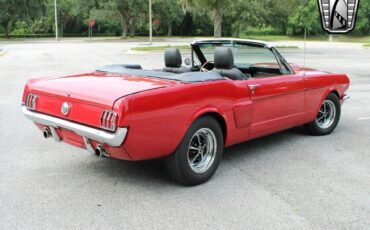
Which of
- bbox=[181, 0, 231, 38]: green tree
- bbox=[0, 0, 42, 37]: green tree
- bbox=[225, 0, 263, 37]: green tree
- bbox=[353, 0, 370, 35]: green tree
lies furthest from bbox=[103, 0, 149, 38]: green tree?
bbox=[353, 0, 370, 35]: green tree

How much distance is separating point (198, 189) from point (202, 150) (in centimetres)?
42

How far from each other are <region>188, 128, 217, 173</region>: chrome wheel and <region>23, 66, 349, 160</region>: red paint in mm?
227

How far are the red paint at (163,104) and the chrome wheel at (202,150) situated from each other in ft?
0.74

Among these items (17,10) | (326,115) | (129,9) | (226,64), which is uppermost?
(129,9)

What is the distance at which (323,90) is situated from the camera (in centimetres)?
623

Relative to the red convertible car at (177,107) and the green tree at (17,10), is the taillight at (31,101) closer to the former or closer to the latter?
the red convertible car at (177,107)

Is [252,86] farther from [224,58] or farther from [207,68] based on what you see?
[207,68]

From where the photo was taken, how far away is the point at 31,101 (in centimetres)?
479

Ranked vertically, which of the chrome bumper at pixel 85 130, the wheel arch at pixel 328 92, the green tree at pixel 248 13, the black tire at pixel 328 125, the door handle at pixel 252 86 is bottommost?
the black tire at pixel 328 125

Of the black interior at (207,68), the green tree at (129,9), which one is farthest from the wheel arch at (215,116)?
the green tree at (129,9)

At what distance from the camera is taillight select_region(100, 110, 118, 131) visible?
12.5 ft

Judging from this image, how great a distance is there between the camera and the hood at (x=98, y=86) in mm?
4035

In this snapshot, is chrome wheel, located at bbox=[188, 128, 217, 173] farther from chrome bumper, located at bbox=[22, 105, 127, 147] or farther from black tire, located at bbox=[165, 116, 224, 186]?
chrome bumper, located at bbox=[22, 105, 127, 147]

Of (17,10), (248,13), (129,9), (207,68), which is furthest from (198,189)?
(17,10)
